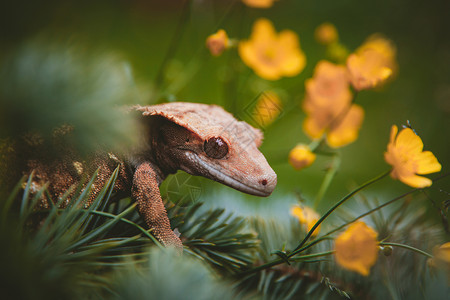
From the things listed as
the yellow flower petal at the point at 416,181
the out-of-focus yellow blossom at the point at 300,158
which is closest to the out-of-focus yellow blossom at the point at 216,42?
the out-of-focus yellow blossom at the point at 300,158

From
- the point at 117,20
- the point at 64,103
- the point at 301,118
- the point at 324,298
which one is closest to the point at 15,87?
the point at 64,103

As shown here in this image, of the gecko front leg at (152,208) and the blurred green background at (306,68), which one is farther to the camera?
the blurred green background at (306,68)

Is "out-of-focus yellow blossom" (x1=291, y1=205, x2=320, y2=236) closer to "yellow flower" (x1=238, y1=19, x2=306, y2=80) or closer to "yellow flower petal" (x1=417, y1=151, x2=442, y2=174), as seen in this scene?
"yellow flower petal" (x1=417, y1=151, x2=442, y2=174)

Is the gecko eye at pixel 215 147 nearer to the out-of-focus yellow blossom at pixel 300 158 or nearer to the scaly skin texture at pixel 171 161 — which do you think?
the scaly skin texture at pixel 171 161

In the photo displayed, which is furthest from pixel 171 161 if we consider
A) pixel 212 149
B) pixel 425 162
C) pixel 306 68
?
pixel 306 68

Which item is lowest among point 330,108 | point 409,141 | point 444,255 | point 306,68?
point 444,255

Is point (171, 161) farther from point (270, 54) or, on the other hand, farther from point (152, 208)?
point (270, 54)
